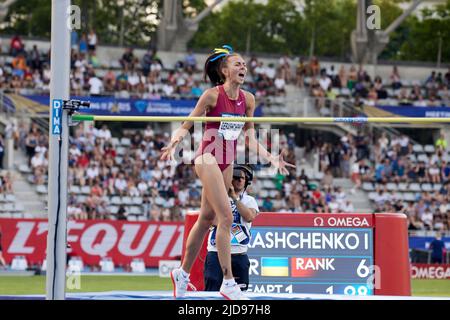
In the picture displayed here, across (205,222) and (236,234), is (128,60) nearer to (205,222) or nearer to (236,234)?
(236,234)

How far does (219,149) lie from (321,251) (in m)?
2.45

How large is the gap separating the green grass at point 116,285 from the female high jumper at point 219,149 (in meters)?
6.18

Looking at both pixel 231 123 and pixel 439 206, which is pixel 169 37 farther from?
pixel 231 123

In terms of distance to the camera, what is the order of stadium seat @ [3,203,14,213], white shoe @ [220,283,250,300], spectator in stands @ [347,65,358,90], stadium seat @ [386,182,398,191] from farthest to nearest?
spectator in stands @ [347,65,358,90], stadium seat @ [386,182,398,191], stadium seat @ [3,203,14,213], white shoe @ [220,283,250,300]

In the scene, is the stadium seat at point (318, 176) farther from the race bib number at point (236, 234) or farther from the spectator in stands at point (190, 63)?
the race bib number at point (236, 234)

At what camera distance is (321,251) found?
31.9 ft

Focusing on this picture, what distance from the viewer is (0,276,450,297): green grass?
14547 millimetres

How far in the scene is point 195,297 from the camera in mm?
7121

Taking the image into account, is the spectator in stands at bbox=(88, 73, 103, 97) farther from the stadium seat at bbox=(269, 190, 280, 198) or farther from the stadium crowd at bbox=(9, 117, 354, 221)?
the stadium seat at bbox=(269, 190, 280, 198)

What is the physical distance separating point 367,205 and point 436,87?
551 cm

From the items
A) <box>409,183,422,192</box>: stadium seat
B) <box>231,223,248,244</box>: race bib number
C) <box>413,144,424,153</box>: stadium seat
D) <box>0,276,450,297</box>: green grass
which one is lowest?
<box>0,276,450,297</box>: green grass

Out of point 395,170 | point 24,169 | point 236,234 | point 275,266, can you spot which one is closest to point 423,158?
point 395,170

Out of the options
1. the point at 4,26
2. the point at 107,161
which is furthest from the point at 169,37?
the point at 4,26

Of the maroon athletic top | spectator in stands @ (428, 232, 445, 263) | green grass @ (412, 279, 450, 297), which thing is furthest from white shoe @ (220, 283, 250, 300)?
spectator in stands @ (428, 232, 445, 263)
